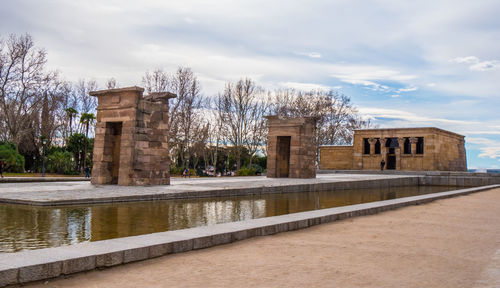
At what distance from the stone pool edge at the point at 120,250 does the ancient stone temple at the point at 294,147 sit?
16.1 meters

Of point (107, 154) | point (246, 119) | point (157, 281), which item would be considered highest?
point (246, 119)

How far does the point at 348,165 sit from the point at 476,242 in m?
37.1

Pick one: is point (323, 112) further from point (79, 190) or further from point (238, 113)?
point (79, 190)

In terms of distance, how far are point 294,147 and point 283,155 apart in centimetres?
174

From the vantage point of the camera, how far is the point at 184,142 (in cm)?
3766

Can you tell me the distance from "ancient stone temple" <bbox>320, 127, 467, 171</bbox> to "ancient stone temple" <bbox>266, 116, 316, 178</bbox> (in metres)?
18.5

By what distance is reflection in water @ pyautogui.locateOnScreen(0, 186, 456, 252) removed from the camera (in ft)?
18.0

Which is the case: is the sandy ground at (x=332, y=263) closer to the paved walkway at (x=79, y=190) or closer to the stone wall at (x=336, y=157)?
the paved walkway at (x=79, y=190)

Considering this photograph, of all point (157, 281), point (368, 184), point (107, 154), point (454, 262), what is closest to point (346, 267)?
point (454, 262)

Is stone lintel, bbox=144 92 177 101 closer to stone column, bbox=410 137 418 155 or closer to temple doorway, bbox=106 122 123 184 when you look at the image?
temple doorway, bbox=106 122 123 184

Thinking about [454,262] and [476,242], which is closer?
[454,262]

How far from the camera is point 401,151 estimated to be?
127 feet

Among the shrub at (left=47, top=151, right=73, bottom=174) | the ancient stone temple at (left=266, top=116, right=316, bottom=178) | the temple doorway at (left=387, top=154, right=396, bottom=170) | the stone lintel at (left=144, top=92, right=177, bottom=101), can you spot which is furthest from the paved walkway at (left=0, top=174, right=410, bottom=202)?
the temple doorway at (left=387, top=154, right=396, bottom=170)

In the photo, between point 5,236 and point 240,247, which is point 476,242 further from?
point 5,236
